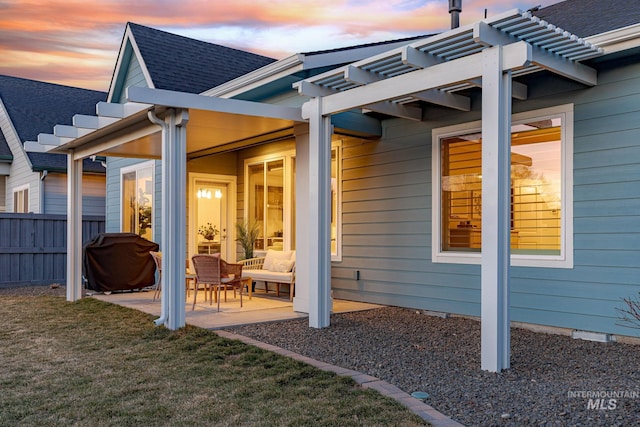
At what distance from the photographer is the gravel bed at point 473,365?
356 centimetres

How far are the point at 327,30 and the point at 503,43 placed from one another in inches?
504

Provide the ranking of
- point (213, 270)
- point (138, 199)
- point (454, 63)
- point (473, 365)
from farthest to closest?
1. point (138, 199)
2. point (213, 270)
3. point (454, 63)
4. point (473, 365)

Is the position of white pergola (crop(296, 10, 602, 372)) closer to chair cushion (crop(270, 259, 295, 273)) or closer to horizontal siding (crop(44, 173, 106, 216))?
chair cushion (crop(270, 259, 295, 273))

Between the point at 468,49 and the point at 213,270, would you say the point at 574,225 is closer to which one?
the point at 468,49

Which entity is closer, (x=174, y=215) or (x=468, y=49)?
(x=468, y=49)

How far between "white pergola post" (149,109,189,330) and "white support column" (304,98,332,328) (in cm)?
144

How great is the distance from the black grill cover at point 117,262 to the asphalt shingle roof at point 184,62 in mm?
3156

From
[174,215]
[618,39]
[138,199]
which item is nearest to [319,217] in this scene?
[174,215]

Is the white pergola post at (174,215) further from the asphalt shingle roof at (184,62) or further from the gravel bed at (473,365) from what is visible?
the asphalt shingle roof at (184,62)

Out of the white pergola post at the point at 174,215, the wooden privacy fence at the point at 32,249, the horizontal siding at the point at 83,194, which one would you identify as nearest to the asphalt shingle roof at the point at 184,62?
the wooden privacy fence at the point at 32,249

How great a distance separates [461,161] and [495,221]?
2.74 meters

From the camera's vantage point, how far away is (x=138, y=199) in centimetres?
1185

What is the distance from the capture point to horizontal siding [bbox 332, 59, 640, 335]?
5551mm

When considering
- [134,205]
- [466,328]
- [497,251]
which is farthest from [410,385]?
[134,205]
